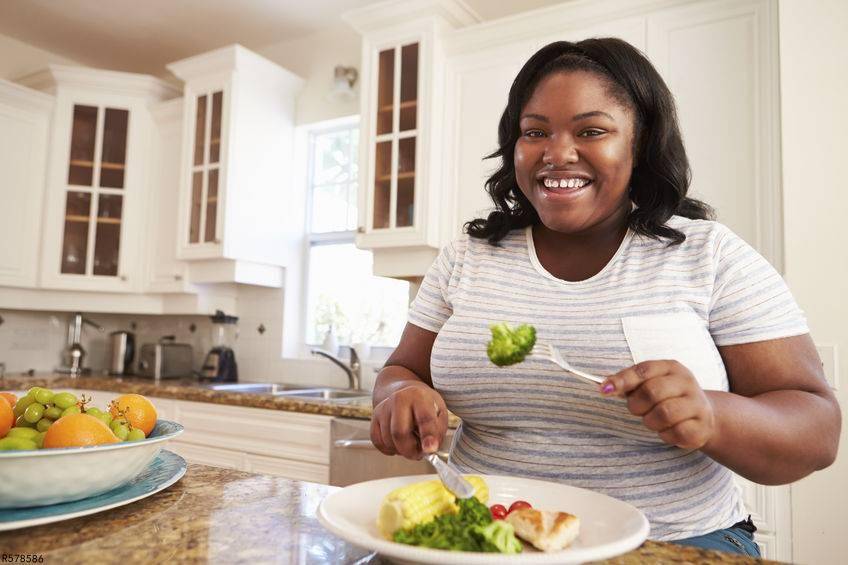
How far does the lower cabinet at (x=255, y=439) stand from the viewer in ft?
7.97

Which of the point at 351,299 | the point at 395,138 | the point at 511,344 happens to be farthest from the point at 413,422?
the point at 351,299

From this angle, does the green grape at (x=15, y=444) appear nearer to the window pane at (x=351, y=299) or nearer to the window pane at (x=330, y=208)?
the window pane at (x=351, y=299)

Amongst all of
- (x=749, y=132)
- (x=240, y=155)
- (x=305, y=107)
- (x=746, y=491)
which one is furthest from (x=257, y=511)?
(x=305, y=107)

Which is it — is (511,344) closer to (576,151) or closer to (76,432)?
(576,151)

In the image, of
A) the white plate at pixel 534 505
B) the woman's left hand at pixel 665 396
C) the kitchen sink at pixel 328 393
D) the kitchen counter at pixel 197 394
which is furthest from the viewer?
the kitchen sink at pixel 328 393

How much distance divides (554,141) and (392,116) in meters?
1.89

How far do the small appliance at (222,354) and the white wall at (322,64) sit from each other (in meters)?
1.16

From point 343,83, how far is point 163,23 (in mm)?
1090

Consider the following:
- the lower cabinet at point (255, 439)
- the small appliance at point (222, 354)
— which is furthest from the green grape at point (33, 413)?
the small appliance at point (222, 354)

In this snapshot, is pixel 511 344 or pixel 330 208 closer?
pixel 511 344

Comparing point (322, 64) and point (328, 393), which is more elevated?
point (322, 64)

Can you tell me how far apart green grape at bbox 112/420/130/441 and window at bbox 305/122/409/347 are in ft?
7.72

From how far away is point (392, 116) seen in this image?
2848 mm

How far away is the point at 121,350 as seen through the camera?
368 centimetres
